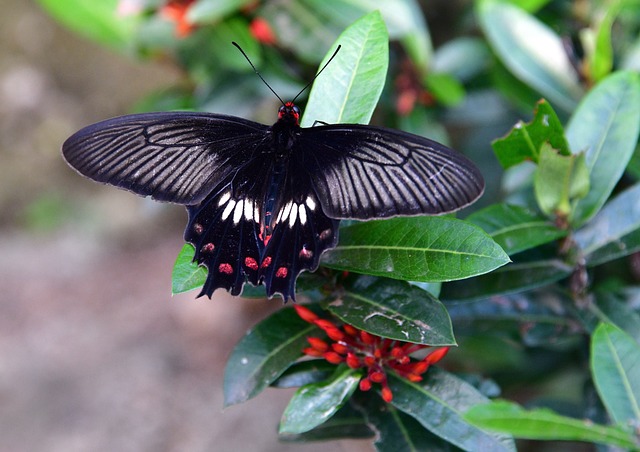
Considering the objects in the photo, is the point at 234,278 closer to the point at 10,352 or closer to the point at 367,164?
the point at 367,164

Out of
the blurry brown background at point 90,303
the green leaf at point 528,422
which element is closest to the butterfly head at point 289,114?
the green leaf at point 528,422

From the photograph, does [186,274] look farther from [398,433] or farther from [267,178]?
[398,433]

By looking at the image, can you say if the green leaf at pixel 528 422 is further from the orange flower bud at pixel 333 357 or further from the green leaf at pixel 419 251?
the orange flower bud at pixel 333 357

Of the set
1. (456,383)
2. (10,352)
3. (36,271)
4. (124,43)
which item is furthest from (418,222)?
(36,271)

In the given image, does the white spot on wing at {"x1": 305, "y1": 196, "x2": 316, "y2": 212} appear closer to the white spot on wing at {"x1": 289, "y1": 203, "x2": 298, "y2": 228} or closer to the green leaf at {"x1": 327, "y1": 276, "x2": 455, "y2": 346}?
the white spot on wing at {"x1": 289, "y1": 203, "x2": 298, "y2": 228}

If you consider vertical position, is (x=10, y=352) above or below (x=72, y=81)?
below

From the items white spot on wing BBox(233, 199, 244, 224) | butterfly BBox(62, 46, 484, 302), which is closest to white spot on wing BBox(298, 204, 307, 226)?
butterfly BBox(62, 46, 484, 302)
